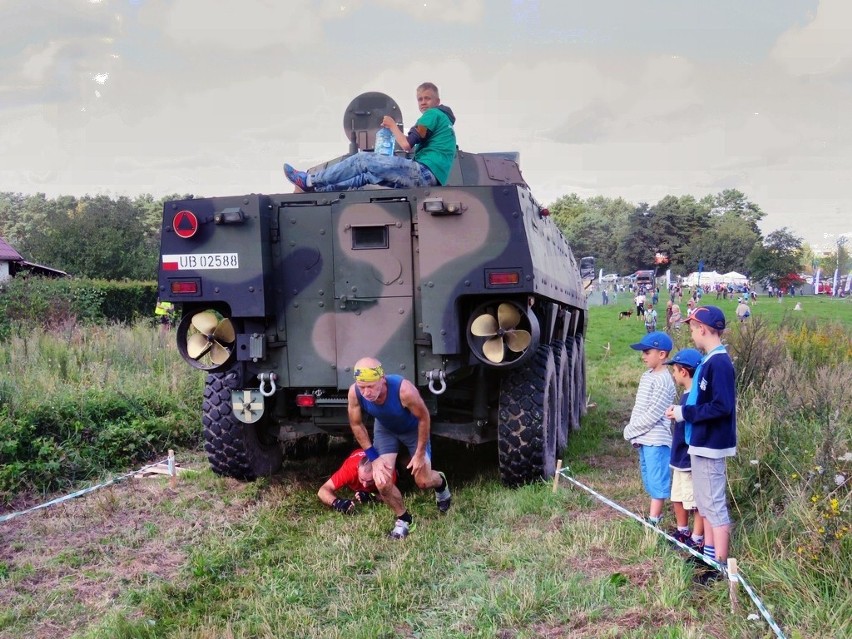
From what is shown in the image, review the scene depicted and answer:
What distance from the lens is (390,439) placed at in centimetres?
551

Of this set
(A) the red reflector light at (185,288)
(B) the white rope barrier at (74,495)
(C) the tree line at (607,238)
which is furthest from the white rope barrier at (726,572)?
(C) the tree line at (607,238)

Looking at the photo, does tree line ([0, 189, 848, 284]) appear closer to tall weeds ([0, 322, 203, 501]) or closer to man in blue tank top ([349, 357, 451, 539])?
tall weeds ([0, 322, 203, 501])

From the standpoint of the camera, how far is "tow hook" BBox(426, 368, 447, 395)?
17.9 ft

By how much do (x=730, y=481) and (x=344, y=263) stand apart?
2817 mm

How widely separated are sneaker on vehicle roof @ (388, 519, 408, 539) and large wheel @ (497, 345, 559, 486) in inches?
38.6

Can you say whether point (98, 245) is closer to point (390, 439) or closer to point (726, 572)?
point (390, 439)

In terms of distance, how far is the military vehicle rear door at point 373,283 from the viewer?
5.48 meters

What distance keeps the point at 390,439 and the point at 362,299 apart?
3.14ft

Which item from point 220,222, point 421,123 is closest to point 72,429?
point 220,222

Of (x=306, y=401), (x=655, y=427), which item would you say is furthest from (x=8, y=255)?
(x=655, y=427)

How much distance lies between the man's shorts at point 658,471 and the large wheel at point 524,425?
3.35 feet

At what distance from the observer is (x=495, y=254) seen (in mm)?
5250

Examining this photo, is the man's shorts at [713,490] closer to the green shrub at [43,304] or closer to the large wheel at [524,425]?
the large wheel at [524,425]

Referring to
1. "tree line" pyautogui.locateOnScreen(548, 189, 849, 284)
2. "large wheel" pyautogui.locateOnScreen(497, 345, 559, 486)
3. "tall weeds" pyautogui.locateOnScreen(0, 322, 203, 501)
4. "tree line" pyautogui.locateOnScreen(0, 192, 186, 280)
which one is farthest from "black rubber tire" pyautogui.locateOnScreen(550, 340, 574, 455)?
"tree line" pyautogui.locateOnScreen(0, 192, 186, 280)
